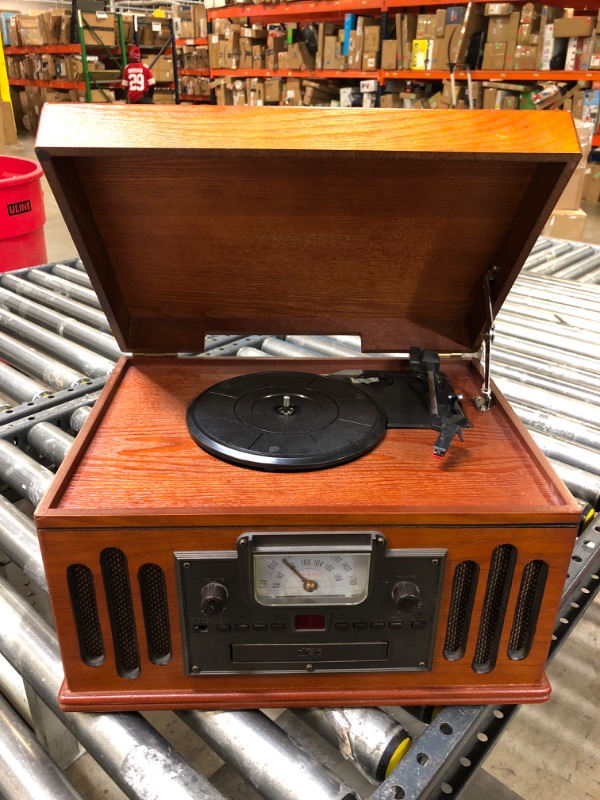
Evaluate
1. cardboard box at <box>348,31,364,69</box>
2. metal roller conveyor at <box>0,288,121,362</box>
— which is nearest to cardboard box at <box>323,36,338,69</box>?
cardboard box at <box>348,31,364,69</box>

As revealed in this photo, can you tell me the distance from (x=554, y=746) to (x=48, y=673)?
1.18 m

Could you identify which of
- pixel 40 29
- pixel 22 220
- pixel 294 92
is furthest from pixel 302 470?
pixel 40 29

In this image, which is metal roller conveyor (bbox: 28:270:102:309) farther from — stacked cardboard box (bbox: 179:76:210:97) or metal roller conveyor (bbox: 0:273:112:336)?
stacked cardboard box (bbox: 179:76:210:97)

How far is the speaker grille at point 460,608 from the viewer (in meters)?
0.69

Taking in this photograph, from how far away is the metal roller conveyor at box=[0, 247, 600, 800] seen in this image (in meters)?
0.67

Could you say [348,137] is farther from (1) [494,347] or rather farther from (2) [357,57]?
(2) [357,57]

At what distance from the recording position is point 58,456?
1.09 meters

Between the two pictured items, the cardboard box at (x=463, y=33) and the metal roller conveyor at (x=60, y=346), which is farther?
the cardboard box at (x=463, y=33)

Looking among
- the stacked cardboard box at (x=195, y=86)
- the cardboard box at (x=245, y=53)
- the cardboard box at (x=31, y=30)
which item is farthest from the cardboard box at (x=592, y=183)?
the cardboard box at (x=31, y=30)

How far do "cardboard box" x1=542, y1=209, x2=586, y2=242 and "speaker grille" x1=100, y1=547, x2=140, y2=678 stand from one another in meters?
2.76

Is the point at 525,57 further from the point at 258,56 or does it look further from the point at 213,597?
the point at 213,597

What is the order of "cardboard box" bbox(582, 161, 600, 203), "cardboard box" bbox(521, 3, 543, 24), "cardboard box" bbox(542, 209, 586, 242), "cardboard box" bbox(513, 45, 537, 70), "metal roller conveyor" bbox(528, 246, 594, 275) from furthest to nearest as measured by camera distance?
"cardboard box" bbox(582, 161, 600, 203) → "cardboard box" bbox(513, 45, 537, 70) → "cardboard box" bbox(521, 3, 543, 24) → "cardboard box" bbox(542, 209, 586, 242) → "metal roller conveyor" bbox(528, 246, 594, 275)

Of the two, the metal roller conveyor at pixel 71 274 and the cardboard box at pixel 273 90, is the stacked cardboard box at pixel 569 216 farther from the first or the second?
the cardboard box at pixel 273 90

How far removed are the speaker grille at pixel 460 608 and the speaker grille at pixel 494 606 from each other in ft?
0.05
